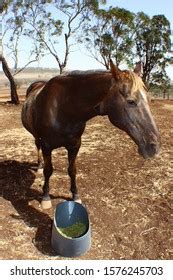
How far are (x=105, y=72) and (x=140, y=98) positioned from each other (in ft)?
2.26

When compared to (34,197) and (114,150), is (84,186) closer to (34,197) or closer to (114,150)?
(34,197)

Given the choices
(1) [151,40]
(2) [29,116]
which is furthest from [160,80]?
(2) [29,116]

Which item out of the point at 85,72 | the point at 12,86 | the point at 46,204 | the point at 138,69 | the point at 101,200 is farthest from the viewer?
the point at 12,86

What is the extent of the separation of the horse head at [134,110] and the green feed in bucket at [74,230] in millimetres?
1424

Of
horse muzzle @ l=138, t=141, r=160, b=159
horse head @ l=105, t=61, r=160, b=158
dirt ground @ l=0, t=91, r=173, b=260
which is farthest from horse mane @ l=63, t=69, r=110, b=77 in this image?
dirt ground @ l=0, t=91, r=173, b=260

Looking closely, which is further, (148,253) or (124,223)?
(124,223)

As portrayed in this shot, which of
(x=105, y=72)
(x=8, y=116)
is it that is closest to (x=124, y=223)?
(x=105, y=72)

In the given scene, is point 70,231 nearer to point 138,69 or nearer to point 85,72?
point 85,72

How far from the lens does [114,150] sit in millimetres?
8898

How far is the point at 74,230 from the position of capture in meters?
4.75

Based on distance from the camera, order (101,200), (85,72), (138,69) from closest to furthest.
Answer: (138,69) → (85,72) → (101,200)

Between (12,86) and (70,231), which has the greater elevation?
(12,86)

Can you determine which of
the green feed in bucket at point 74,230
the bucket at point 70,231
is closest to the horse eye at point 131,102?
the bucket at point 70,231

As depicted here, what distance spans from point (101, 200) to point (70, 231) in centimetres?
135
